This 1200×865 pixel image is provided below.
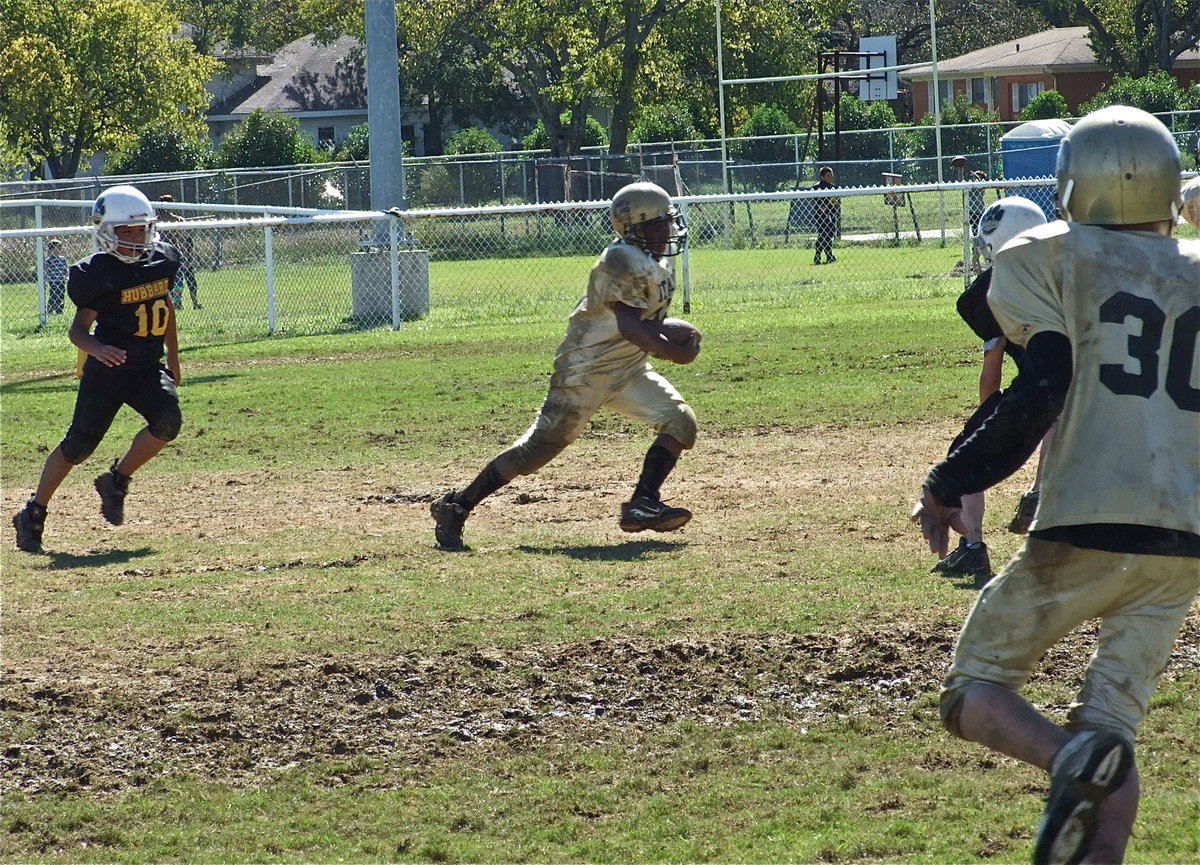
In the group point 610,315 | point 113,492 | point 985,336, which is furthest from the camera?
point 113,492

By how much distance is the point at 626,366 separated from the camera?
790 centimetres

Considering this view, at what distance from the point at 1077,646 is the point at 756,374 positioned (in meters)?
8.67

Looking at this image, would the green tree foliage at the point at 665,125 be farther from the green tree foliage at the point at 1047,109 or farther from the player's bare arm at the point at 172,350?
the player's bare arm at the point at 172,350

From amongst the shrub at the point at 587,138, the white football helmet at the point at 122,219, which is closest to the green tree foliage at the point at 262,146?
the shrub at the point at 587,138

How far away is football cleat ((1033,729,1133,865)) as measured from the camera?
3213 millimetres

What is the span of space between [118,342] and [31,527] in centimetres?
116

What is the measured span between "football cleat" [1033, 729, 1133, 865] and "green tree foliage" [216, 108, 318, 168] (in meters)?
48.5

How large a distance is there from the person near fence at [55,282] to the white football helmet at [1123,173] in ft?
70.2

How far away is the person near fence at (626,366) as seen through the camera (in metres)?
7.47

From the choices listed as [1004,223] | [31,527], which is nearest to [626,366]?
[1004,223]

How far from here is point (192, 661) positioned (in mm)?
5922

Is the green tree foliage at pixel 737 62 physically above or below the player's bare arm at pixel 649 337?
above

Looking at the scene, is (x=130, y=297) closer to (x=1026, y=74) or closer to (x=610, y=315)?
(x=610, y=315)

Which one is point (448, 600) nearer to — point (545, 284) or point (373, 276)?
point (373, 276)
